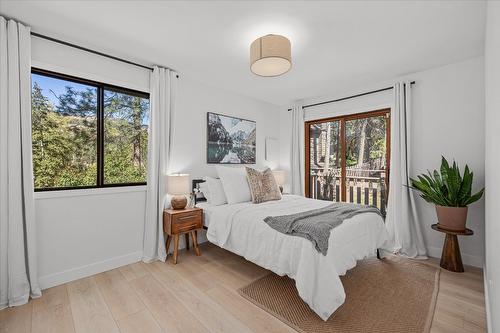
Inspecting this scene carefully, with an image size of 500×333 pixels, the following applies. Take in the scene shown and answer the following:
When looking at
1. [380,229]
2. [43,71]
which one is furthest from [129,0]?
[380,229]

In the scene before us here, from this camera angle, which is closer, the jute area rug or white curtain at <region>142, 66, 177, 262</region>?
the jute area rug

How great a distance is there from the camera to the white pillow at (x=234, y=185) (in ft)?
10.9

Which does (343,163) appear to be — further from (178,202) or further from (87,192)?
(87,192)

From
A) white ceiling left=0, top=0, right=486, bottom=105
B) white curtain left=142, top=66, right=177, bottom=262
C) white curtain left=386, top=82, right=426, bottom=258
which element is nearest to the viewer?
white ceiling left=0, top=0, right=486, bottom=105

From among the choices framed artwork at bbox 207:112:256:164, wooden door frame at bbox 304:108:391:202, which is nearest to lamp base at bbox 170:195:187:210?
framed artwork at bbox 207:112:256:164

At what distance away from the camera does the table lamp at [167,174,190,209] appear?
302 centimetres

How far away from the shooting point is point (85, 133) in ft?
8.92

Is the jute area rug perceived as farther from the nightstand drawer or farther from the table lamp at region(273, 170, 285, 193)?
the table lamp at region(273, 170, 285, 193)

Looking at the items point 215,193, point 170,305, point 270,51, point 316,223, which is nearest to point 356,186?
point 316,223

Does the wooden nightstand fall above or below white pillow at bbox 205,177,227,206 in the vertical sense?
below

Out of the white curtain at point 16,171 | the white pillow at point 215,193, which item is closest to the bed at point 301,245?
the white pillow at point 215,193

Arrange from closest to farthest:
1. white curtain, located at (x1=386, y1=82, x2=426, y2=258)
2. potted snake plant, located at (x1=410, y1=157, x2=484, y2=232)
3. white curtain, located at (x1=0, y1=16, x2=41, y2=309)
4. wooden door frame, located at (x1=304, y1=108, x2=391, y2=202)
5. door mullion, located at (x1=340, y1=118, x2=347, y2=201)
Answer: white curtain, located at (x1=0, y1=16, x2=41, y2=309), potted snake plant, located at (x1=410, y1=157, x2=484, y2=232), white curtain, located at (x1=386, y1=82, x2=426, y2=258), wooden door frame, located at (x1=304, y1=108, x2=391, y2=202), door mullion, located at (x1=340, y1=118, x2=347, y2=201)

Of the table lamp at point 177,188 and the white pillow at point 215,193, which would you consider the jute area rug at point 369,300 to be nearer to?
the white pillow at point 215,193

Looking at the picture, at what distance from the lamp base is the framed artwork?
0.92 meters
